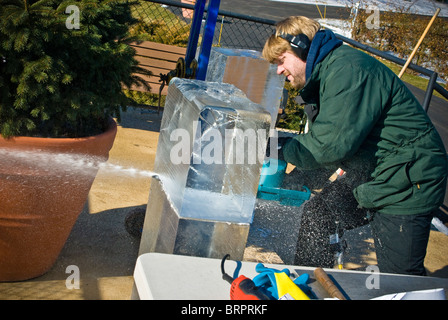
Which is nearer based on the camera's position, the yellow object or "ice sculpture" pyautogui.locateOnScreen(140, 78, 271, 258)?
the yellow object

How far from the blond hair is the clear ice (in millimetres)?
747

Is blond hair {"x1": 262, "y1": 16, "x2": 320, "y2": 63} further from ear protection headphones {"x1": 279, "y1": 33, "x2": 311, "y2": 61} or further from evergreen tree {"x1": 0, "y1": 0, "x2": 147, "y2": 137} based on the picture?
evergreen tree {"x1": 0, "y1": 0, "x2": 147, "y2": 137}

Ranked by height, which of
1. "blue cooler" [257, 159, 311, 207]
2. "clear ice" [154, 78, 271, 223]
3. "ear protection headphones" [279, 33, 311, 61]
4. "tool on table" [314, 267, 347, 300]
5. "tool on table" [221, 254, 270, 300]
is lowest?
"blue cooler" [257, 159, 311, 207]

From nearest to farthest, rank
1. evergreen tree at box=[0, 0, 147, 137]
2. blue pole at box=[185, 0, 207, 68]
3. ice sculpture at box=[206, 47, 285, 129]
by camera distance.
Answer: evergreen tree at box=[0, 0, 147, 137], blue pole at box=[185, 0, 207, 68], ice sculpture at box=[206, 47, 285, 129]

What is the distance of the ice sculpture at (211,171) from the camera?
170 centimetres

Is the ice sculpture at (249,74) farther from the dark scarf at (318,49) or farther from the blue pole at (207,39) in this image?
the dark scarf at (318,49)

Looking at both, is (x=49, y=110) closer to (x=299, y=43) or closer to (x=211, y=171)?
(x=211, y=171)

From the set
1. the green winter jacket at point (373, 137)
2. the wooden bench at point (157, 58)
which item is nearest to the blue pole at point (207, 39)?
the green winter jacket at point (373, 137)

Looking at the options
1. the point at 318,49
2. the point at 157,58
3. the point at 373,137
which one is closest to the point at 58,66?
the point at 318,49

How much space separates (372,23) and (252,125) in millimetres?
14082

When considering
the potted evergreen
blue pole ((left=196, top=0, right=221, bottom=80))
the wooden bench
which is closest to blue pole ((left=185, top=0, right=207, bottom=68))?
blue pole ((left=196, top=0, right=221, bottom=80))

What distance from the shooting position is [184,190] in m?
1.71

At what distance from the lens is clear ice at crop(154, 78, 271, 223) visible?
1.69m
